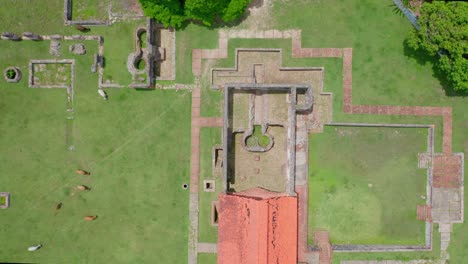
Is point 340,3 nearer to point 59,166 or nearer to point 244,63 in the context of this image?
point 244,63

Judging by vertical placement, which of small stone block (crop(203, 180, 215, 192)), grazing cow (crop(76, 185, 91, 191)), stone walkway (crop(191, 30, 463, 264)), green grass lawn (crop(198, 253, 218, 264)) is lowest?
green grass lawn (crop(198, 253, 218, 264))

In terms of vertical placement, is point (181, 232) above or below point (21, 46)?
below

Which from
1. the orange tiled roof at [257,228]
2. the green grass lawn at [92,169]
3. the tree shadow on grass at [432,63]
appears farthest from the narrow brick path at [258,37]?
the orange tiled roof at [257,228]

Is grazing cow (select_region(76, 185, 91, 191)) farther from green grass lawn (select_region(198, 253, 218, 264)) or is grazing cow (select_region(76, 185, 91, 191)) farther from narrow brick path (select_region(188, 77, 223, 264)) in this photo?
green grass lawn (select_region(198, 253, 218, 264))

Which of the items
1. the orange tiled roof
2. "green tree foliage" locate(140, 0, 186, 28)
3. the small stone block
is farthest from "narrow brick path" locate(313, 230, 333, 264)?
"green tree foliage" locate(140, 0, 186, 28)

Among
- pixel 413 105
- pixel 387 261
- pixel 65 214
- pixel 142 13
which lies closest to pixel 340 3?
pixel 413 105

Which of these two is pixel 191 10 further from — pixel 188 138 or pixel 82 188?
pixel 82 188
